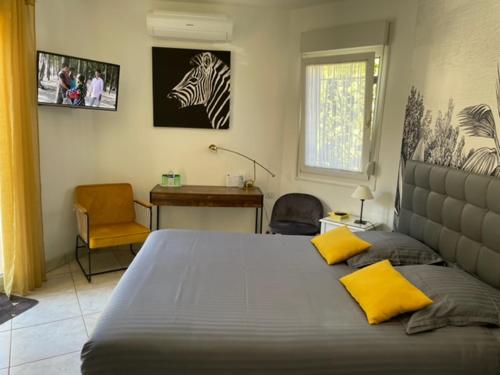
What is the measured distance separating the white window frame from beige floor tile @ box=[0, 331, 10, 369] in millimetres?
3015

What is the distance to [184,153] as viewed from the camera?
412 centimetres

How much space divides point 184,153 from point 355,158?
1855 mm

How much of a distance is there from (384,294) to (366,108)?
221cm

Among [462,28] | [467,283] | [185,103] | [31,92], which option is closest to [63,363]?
[31,92]

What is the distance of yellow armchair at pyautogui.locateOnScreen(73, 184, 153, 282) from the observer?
11.0ft

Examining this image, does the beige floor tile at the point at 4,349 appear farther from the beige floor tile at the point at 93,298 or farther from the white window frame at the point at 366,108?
the white window frame at the point at 366,108

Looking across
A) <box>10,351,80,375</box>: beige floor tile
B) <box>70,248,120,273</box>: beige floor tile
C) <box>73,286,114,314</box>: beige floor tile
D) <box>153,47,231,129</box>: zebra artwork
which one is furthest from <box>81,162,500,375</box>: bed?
<box>153,47,231,129</box>: zebra artwork

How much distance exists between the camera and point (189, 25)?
3.68 m

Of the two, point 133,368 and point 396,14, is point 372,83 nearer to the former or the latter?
point 396,14

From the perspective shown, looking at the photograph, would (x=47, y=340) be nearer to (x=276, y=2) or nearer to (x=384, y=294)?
(x=384, y=294)

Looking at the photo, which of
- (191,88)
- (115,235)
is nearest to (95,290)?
(115,235)

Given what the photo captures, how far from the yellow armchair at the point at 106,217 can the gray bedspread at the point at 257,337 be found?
56.8 inches

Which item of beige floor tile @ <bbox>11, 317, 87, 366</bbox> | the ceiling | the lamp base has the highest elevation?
the ceiling

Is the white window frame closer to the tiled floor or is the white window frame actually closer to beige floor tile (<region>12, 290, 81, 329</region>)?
the tiled floor
